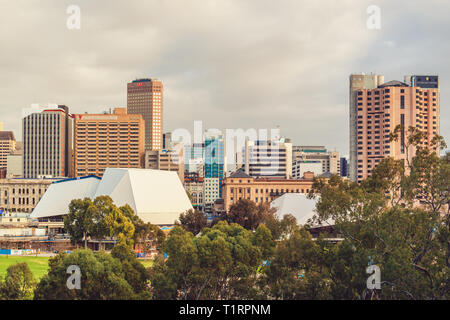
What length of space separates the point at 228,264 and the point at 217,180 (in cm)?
15794

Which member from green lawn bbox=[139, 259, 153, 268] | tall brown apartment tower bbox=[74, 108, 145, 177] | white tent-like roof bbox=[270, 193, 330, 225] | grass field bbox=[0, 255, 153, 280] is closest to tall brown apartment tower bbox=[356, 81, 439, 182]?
white tent-like roof bbox=[270, 193, 330, 225]

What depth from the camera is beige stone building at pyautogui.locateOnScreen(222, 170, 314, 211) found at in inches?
4304

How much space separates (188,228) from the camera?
6794cm

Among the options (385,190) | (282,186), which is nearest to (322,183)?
(385,190)

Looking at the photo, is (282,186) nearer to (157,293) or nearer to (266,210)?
(266,210)

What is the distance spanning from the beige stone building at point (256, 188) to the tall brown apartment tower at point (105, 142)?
224 feet

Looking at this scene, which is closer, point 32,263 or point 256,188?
point 32,263

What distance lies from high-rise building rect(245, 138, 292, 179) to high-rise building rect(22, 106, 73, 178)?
63.2 metres

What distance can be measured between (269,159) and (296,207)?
9666cm

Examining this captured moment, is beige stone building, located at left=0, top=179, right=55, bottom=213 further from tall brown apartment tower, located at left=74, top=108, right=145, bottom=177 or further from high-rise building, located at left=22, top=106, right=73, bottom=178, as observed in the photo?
tall brown apartment tower, located at left=74, top=108, right=145, bottom=177

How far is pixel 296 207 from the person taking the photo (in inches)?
3322

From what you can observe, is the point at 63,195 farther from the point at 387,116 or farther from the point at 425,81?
the point at 425,81

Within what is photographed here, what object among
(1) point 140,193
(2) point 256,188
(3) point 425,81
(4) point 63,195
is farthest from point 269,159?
(1) point 140,193

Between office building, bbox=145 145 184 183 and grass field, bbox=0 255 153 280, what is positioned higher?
office building, bbox=145 145 184 183
